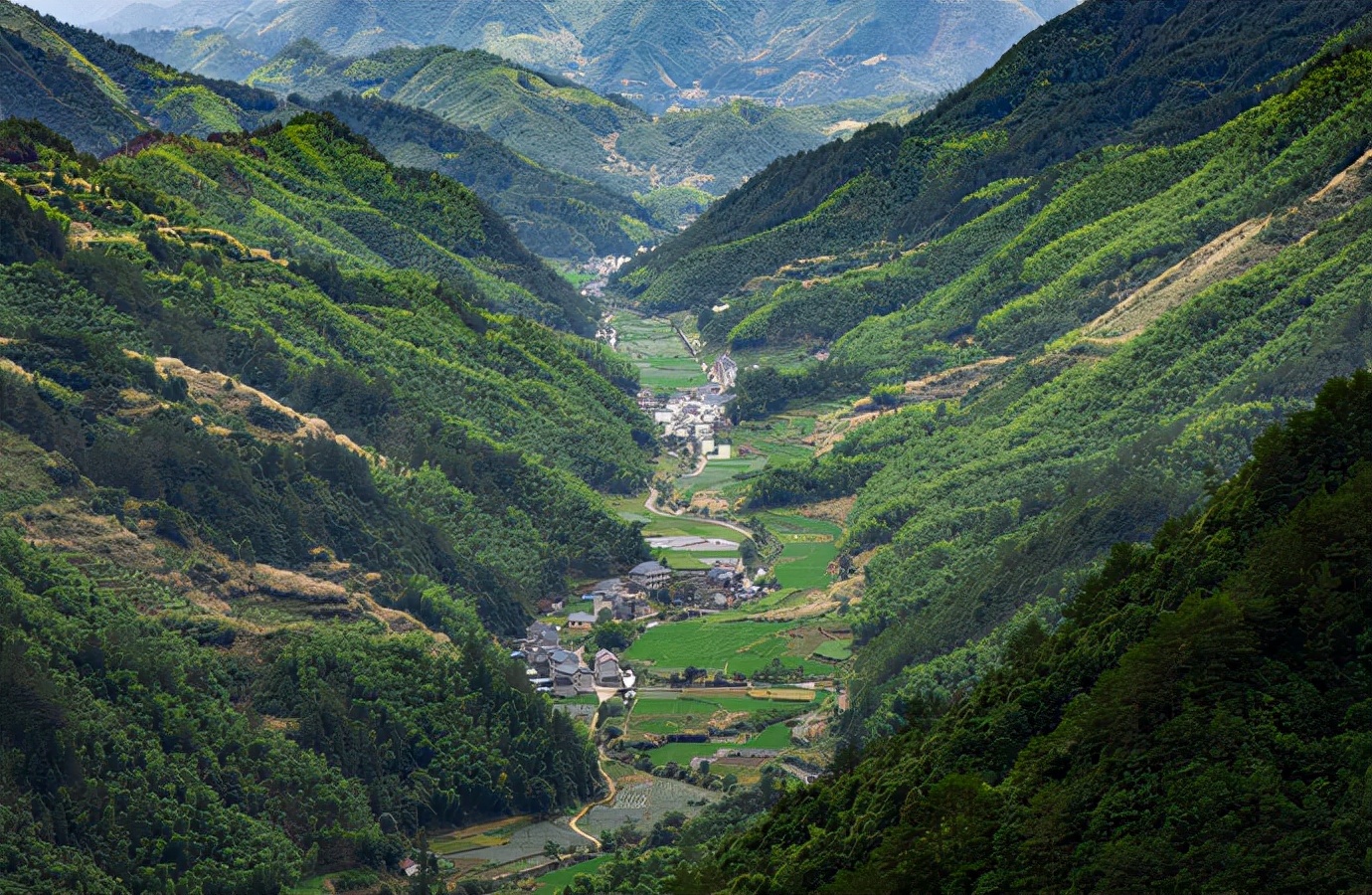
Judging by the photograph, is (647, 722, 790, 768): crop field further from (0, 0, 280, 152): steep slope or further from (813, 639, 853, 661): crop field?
(0, 0, 280, 152): steep slope

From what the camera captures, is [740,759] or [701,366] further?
[701,366]

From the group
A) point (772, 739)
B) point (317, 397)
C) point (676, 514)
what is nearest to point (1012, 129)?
point (676, 514)

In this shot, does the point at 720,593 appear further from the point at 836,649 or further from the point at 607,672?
the point at 607,672

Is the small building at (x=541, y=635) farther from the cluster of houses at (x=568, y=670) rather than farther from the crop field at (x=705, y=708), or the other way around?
the crop field at (x=705, y=708)

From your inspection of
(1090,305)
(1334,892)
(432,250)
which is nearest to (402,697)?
(1334,892)

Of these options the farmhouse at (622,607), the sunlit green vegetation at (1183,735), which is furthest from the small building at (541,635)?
the sunlit green vegetation at (1183,735)

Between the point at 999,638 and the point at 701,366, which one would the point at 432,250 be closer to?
the point at 701,366
